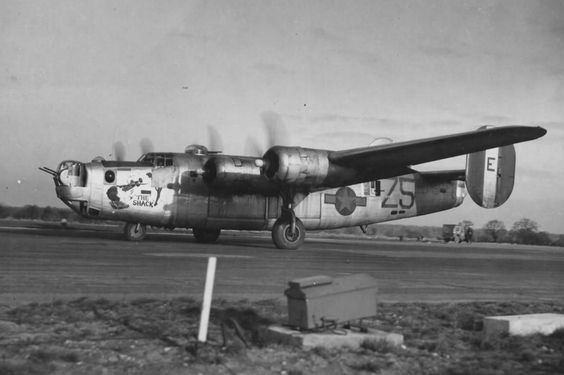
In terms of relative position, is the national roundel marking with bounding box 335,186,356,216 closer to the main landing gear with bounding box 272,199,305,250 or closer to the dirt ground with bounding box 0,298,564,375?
the main landing gear with bounding box 272,199,305,250

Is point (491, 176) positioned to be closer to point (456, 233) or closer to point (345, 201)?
point (345, 201)

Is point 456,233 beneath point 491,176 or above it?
beneath

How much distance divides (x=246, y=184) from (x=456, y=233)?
30.7 meters

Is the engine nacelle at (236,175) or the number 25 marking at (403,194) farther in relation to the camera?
the number 25 marking at (403,194)

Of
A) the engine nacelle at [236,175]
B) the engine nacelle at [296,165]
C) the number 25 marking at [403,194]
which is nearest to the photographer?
the engine nacelle at [296,165]

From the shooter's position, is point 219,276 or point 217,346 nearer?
point 217,346

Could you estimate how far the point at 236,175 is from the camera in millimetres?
21078

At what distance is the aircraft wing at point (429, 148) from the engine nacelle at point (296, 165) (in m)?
0.54

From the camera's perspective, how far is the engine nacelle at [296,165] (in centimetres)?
2006

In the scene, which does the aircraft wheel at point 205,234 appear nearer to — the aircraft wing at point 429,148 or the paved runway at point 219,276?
the aircraft wing at point 429,148

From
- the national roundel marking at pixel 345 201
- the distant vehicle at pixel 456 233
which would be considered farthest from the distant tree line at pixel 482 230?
the national roundel marking at pixel 345 201

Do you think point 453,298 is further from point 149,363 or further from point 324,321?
point 149,363

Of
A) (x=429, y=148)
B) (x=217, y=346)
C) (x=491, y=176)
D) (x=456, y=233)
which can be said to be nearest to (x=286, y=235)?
(x=429, y=148)

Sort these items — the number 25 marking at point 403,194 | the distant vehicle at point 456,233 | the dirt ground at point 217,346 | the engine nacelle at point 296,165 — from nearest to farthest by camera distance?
1. the dirt ground at point 217,346
2. the engine nacelle at point 296,165
3. the number 25 marking at point 403,194
4. the distant vehicle at point 456,233
